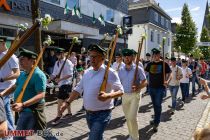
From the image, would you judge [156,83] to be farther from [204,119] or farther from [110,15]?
[110,15]

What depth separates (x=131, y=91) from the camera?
611cm

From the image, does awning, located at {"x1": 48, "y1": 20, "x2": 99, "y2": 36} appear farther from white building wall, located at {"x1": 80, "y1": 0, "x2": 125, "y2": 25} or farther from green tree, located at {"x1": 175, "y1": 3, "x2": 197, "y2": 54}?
green tree, located at {"x1": 175, "y1": 3, "x2": 197, "y2": 54}

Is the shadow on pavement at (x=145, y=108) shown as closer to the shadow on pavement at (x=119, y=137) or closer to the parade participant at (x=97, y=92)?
the shadow on pavement at (x=119, y=137)

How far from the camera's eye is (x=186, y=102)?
39.9ft

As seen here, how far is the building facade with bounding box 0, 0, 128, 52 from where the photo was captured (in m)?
14.8

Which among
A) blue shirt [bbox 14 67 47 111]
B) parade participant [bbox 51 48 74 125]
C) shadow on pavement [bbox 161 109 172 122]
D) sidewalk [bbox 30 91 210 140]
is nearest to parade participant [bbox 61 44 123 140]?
blue shirt [bbox 14 67 47 111]

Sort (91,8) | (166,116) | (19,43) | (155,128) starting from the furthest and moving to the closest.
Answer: (91,8), (166,116), (155,128), (19,43)

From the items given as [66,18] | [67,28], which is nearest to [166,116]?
[67,28]

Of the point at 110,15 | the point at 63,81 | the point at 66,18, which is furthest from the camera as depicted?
the point at 110,15

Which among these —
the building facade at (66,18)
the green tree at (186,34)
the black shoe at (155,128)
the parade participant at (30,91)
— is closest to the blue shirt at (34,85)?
the parade participant at (30,91)

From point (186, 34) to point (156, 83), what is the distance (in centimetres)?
3902

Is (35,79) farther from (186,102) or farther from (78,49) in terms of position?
(78,49)

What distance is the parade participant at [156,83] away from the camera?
288 inches

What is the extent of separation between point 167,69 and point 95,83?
3.99m
